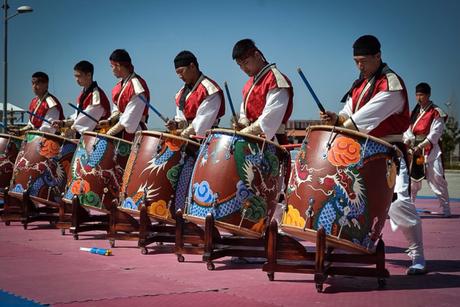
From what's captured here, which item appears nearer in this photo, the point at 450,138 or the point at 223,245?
the point at 223,245

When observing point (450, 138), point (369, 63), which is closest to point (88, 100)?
point (369, 63)

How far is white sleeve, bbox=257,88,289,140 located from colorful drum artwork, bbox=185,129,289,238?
0.92ft

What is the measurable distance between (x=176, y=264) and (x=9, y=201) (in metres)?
3.79

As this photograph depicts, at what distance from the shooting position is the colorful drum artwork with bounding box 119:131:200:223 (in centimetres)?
717

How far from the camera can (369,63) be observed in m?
5.96

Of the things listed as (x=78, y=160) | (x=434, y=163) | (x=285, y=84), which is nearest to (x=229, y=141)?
(x=285, y=84)

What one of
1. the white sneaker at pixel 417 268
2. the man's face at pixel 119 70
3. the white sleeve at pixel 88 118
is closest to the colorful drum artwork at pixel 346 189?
the white sneaker at pixel 417 268

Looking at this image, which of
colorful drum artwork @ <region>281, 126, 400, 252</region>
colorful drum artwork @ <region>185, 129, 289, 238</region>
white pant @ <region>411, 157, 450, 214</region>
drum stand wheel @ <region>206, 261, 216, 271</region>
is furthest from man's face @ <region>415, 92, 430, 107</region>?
colorful drum artwork @ <region>281, 126, 400, 252</region>

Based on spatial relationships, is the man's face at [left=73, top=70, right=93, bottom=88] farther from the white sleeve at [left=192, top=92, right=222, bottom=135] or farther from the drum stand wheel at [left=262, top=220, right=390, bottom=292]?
the drum stand wheel at [left=262, top=220, right=390, bottom=292]

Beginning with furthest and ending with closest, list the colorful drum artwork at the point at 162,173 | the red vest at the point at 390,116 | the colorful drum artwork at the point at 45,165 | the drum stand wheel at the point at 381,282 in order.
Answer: the colorful drum artwork at the point at 45,165 < the colorful drum artwork at the point at 162,173 < the red vest at the point at 390,116 < the drum stand wheel at the point at 381,282

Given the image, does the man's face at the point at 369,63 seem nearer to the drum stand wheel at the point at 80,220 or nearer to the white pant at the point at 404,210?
the white pant at the point at 404,210

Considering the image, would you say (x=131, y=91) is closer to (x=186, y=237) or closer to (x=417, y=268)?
(x=186, y=237)

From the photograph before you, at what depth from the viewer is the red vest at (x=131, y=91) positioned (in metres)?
8.38

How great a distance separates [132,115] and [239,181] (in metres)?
2.54
